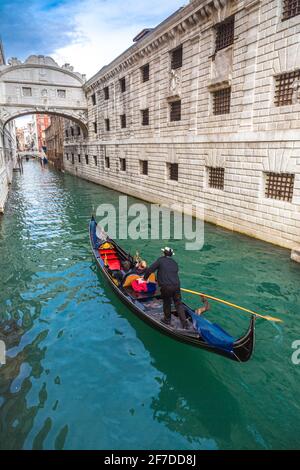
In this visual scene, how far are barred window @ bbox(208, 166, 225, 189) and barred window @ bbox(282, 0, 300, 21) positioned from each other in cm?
545

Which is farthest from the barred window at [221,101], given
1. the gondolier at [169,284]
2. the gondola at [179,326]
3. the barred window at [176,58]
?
the gondolier at [169,284]

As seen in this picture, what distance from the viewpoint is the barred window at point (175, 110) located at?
15422 millimetres

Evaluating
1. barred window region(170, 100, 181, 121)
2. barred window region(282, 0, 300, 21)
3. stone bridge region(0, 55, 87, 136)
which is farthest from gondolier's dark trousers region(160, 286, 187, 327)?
stone bridge region(0, 55, 87, 136)

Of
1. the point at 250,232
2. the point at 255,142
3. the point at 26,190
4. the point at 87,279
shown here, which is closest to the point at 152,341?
the point at 87,279

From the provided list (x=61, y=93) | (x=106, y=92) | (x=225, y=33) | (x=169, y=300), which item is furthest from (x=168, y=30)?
(x=61, y=93)

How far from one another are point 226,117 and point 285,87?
2.69 metres

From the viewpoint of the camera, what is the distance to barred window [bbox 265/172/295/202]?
9906 mm

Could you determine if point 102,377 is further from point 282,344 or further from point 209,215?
point 209,215

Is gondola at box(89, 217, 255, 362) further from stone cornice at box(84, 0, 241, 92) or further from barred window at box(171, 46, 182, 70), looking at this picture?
barred window at box(171, 46, 182, 70)

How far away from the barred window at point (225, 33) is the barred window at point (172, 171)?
19.2 feet

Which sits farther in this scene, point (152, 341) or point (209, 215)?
point (209, 215)
